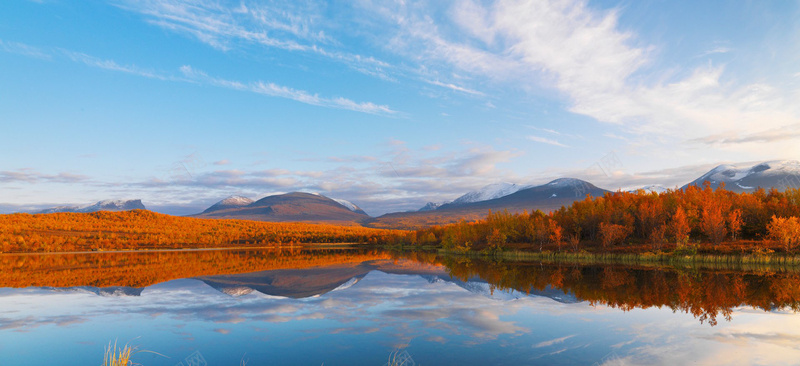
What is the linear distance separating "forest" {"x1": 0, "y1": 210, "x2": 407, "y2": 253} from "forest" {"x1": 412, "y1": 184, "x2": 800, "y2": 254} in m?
93.5

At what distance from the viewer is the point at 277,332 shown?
19.2m

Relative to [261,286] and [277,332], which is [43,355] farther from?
[261,286]

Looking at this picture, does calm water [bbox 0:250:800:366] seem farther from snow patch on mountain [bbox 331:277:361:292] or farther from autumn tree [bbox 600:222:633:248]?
autumn tree [bbox 600:222:633:248]

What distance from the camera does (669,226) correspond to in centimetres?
7219

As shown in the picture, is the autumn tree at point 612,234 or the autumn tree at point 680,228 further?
the autumn tree at point 612,234

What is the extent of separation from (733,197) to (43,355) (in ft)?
356

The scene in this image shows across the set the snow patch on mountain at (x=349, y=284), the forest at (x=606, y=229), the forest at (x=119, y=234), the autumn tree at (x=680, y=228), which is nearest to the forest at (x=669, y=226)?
the autumn tree at (x=680, y=228)

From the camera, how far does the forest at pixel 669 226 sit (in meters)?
60.8

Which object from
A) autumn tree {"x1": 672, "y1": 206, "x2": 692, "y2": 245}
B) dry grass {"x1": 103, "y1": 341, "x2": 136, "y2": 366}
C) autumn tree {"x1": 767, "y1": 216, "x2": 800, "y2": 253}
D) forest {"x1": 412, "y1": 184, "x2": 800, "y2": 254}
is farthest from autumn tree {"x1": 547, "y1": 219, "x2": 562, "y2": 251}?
dry grass {"x1": 103, "y1": 341, "x2": 136, "y2": 366}

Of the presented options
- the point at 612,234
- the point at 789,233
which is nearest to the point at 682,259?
the point at 789,233

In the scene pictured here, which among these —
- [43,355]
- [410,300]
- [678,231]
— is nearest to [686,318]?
[410,300]

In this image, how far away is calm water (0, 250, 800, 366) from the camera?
15266mm

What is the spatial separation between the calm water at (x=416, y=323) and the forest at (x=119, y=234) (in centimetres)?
10958

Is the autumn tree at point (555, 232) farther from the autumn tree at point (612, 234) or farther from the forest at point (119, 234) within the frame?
the forest at point (119, 234)
